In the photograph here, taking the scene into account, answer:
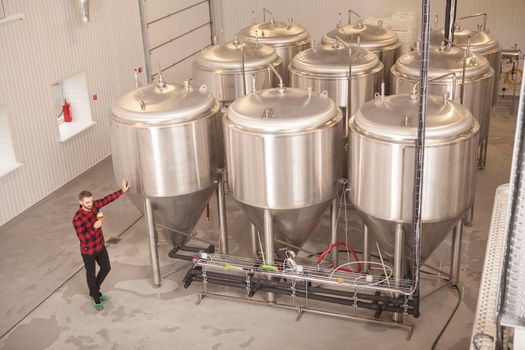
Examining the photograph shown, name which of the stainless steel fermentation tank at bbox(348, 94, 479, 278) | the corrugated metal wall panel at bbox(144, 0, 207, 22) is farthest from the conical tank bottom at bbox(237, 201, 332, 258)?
the corrugated metal wall panel at bbox(144, 0, 207, 22)

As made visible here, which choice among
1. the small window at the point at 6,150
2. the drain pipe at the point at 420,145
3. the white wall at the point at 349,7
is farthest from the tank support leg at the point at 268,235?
the white wall at the point at 349,7

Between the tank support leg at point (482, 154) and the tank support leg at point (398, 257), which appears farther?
the tank support leg at point (482, 154)

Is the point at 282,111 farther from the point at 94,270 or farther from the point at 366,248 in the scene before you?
the point at 94,270

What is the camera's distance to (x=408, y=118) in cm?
573

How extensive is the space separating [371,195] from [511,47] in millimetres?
7261

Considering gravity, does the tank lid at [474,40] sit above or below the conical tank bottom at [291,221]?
above

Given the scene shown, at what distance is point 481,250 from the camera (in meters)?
7.39

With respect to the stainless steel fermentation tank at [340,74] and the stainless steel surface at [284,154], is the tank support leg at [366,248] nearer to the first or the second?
the stainless steel surface at [284,154]

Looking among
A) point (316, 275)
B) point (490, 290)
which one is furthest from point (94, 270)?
point (490, 290)

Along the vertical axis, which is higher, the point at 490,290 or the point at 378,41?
the point at 378,41

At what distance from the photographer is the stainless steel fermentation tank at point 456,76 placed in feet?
24.5

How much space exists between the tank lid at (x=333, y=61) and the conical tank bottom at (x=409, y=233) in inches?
80.1

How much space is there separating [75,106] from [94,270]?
389 centimetres

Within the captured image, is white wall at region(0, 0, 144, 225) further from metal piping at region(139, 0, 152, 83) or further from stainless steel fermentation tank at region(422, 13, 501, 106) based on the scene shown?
stainless steel fermentation tank at region(422, 13, 501, 106)
